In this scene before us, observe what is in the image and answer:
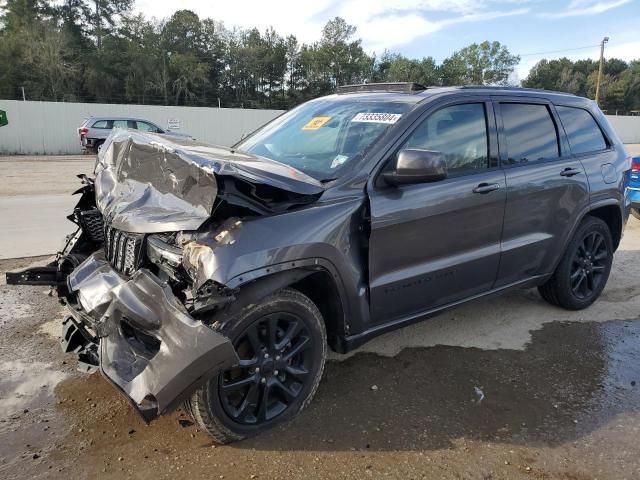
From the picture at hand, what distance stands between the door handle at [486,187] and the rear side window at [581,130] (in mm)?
1239

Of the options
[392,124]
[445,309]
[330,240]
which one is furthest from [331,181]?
[445,309]

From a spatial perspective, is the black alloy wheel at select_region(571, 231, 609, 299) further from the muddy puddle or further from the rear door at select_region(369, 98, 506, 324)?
the rear door at select_region(369, 98, 506, 324)

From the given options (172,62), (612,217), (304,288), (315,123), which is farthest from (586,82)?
(304,288)

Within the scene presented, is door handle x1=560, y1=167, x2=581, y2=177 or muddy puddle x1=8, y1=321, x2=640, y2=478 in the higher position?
door handle x1=560, y1=167, x2=581, y2=177

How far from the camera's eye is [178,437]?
2.85 metres

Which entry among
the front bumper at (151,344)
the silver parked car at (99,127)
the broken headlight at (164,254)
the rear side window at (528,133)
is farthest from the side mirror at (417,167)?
the silver parked car at (99,127)

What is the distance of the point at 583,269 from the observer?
15.8 ft

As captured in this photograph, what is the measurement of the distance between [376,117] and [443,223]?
2.74 ft

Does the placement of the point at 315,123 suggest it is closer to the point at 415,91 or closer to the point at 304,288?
the point at 415,91

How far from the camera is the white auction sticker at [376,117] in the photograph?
341cm

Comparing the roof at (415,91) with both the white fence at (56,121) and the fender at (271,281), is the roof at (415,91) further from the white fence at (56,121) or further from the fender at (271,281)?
the white fence at (56,121)

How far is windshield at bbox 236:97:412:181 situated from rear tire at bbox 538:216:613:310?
2.25 meters

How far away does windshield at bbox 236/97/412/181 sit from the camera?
3334 mm

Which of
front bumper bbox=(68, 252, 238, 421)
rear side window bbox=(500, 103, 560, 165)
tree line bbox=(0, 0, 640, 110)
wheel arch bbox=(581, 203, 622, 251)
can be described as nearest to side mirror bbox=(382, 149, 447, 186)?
rear side window bbox=(500, 103, 560, 165)
